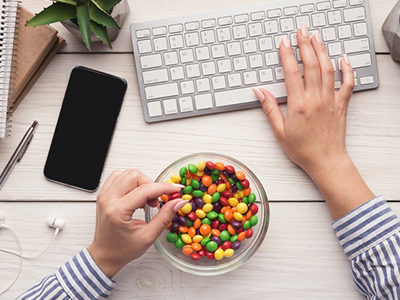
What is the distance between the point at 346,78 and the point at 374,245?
0.39m

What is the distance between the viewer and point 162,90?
766 millimetres

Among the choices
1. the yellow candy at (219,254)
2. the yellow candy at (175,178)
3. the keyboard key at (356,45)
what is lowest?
the yellow candy at (219,254)

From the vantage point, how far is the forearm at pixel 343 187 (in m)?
0.74

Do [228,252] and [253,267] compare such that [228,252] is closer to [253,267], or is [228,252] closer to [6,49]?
[253,267]

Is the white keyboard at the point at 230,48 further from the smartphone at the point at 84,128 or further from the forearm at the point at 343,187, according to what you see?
the forearm at the point at 343,187

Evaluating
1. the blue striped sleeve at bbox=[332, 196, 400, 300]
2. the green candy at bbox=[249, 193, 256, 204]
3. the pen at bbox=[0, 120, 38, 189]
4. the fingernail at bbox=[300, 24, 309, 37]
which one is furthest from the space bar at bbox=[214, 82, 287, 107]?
the pen at bbox=[0, 120, 38, 189]

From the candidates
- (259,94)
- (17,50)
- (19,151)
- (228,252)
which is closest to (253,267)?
(228,252)

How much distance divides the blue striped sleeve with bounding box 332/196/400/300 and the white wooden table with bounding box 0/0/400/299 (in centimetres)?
5

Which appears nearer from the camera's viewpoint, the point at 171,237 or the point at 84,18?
the point at 84,18

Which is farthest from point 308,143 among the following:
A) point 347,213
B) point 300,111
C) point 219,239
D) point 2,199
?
point 2,199

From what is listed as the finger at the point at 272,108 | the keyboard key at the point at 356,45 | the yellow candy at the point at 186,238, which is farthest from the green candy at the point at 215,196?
the keyboard key at the point at 356,45

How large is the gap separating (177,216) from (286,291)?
1.08 feet

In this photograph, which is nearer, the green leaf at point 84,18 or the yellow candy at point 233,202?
the green leaf at point 84,18

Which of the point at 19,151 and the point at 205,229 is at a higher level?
the point at 19,151
